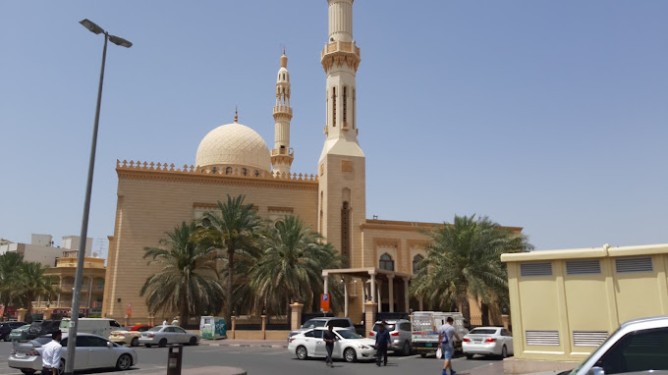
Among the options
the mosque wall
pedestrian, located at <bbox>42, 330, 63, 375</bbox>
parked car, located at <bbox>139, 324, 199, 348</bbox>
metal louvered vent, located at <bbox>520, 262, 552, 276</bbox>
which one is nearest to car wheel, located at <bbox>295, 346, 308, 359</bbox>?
metal louvered vent, located at <bbox>520, 262, 552, 276</bbox>

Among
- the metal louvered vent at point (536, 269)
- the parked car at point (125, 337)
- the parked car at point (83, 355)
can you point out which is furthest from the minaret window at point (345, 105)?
the metal louvered vent at point (536, 269)

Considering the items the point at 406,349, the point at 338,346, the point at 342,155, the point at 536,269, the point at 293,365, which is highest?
the point at 342,155

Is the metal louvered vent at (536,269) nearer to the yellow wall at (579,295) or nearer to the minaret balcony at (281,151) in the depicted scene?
the yellow wall at (579,295)

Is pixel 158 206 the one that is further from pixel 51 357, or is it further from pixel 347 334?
pixel 51 357

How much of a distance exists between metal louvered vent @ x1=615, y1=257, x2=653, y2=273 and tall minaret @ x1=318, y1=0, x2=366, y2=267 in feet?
86.9

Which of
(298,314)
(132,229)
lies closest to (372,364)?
(298,314)

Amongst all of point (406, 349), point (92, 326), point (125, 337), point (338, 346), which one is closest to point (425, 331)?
point (406, 349)

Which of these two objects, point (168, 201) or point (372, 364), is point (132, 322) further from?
point (372, 364)

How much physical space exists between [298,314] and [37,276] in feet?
97.8

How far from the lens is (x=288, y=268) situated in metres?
29.2

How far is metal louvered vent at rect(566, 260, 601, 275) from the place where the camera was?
1081 centimetres

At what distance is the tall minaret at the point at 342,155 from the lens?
122ft

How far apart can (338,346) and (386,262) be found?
21535mm

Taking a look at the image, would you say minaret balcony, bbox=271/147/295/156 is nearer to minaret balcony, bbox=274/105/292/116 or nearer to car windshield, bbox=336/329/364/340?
minaret balcony, bbox=274/105/292/116
